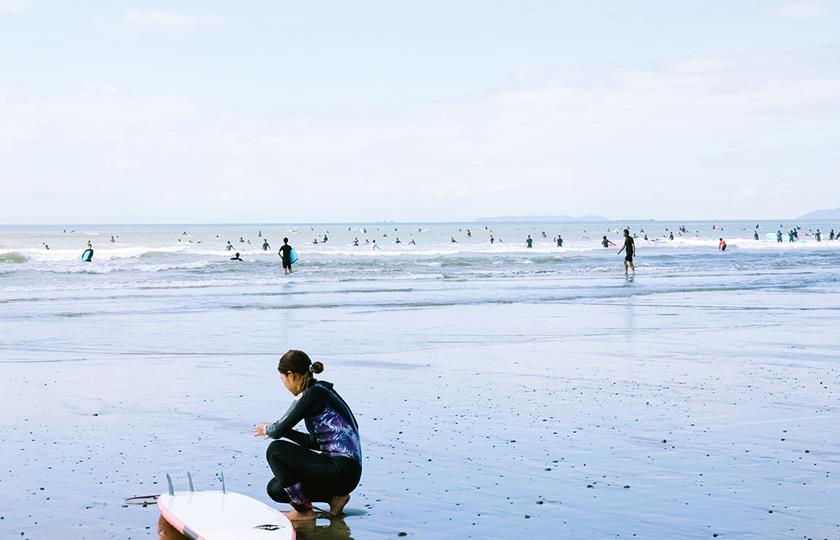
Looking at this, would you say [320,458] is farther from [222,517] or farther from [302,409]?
[222,517]

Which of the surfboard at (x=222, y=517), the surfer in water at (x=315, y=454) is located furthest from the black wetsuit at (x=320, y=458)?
the surfboard at (x=222, y=517)

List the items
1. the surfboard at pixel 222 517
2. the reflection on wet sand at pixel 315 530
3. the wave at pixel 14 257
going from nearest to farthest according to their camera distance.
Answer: the surfboard at pixel 222 517 → the reflection on wet sand at pixel 315 530 → the wave at pixel 14 257

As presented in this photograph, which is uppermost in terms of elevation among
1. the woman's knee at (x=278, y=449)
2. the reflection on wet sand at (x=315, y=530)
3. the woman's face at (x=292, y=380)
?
the woman's face at (x=292, y=380)

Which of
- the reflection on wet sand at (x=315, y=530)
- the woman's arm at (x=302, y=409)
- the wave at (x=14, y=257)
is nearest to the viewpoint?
the reflection on wet sand at (x=315, y=530)

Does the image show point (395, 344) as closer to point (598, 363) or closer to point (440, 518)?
point (598, 363)

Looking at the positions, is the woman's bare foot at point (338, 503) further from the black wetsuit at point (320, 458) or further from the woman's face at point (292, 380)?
the woman's face at point (292, 380)

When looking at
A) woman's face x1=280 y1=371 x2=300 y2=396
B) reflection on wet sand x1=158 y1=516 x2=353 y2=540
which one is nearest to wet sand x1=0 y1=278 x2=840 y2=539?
reflection on wet sand x1=158 y1=516 x2=353 y2=540

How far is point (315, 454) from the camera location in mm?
7168

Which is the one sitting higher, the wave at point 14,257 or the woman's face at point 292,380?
the wave at point 14,257

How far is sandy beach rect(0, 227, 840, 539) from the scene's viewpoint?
702cm

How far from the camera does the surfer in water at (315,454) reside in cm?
700

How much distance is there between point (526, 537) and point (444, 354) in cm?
949

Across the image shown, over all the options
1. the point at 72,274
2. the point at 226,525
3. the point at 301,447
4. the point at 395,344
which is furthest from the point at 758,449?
the point at 72,274

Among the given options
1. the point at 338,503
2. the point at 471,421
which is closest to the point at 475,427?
the point at 471,421
